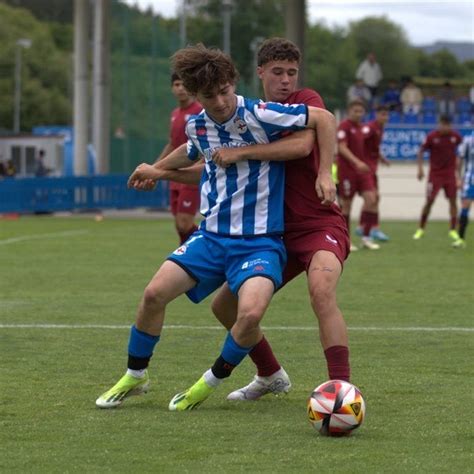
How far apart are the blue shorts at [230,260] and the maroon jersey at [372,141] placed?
13308 mm

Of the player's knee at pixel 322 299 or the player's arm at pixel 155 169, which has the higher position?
the player's arm at pixel 155 169

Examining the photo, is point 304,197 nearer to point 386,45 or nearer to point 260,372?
point 260,372

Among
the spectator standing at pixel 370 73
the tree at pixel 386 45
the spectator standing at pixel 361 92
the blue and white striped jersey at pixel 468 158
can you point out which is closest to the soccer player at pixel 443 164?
the blue and white striped jersey at pixel 468 158

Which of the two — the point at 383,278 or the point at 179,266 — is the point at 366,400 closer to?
the point at 179,266

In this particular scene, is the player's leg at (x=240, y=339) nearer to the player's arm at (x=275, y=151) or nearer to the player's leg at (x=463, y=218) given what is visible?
the player's arm at (x=275, y=151)

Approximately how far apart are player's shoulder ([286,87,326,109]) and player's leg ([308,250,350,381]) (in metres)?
0.88

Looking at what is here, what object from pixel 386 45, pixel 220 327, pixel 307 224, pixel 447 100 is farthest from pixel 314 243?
pixel 386 45

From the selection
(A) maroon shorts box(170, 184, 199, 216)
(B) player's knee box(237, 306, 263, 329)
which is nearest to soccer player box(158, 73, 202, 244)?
(A) maroon shorts box(170, 184, 199, 216)

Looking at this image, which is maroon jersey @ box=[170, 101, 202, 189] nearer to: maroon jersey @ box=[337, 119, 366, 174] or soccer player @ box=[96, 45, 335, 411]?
maroon jersey @ box=[337, 119, 366, 174]

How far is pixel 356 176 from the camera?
20094mm

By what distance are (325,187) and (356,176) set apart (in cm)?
1322

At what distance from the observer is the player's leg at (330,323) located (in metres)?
6.92

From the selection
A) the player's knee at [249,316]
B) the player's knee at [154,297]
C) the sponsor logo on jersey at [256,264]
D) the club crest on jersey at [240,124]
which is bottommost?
the player's knee at [249,316]

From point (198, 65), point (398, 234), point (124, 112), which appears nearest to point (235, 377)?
point (198, 65)
